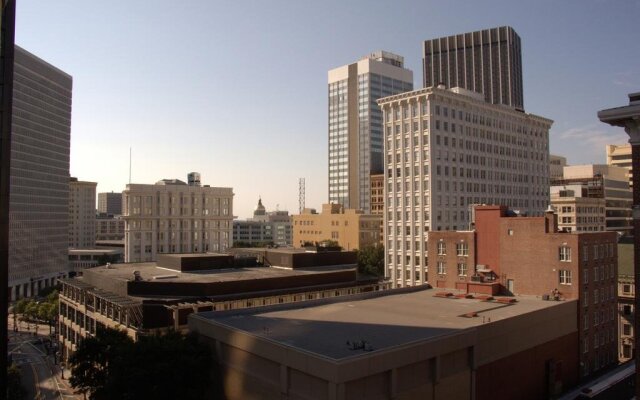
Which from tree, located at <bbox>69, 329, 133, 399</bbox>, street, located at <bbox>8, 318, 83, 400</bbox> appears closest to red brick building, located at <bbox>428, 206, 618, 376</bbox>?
tree, located at <bbox>69, 329, 133, 399</bbox>

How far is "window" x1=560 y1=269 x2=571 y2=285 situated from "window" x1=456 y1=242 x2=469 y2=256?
12.1 meters

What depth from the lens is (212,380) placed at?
151ft

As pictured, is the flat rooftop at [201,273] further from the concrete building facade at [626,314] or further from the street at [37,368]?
the concrete building facade at [626,314]

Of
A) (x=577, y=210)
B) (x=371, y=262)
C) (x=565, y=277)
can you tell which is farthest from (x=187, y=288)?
(x=577, y=210)

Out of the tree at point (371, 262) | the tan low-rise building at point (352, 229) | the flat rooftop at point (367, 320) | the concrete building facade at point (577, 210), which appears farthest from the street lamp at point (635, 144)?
the tan low-rise building at point (352, 229)

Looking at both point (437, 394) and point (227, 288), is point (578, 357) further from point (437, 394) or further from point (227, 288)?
point (227, 288)

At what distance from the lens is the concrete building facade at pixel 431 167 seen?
115688mm

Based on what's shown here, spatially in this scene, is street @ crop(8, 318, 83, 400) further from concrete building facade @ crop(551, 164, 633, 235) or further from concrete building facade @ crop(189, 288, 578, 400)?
concrete building facade @ crop(551, 164, 633, 235)

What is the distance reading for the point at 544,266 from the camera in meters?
60.6

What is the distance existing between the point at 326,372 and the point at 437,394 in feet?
37.5

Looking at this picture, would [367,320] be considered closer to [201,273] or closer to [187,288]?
[187,288]

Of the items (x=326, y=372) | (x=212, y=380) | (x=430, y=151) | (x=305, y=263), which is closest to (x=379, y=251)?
(x=430, y=151)

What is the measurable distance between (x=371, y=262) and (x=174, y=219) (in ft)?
216

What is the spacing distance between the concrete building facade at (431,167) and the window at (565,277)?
160ft
